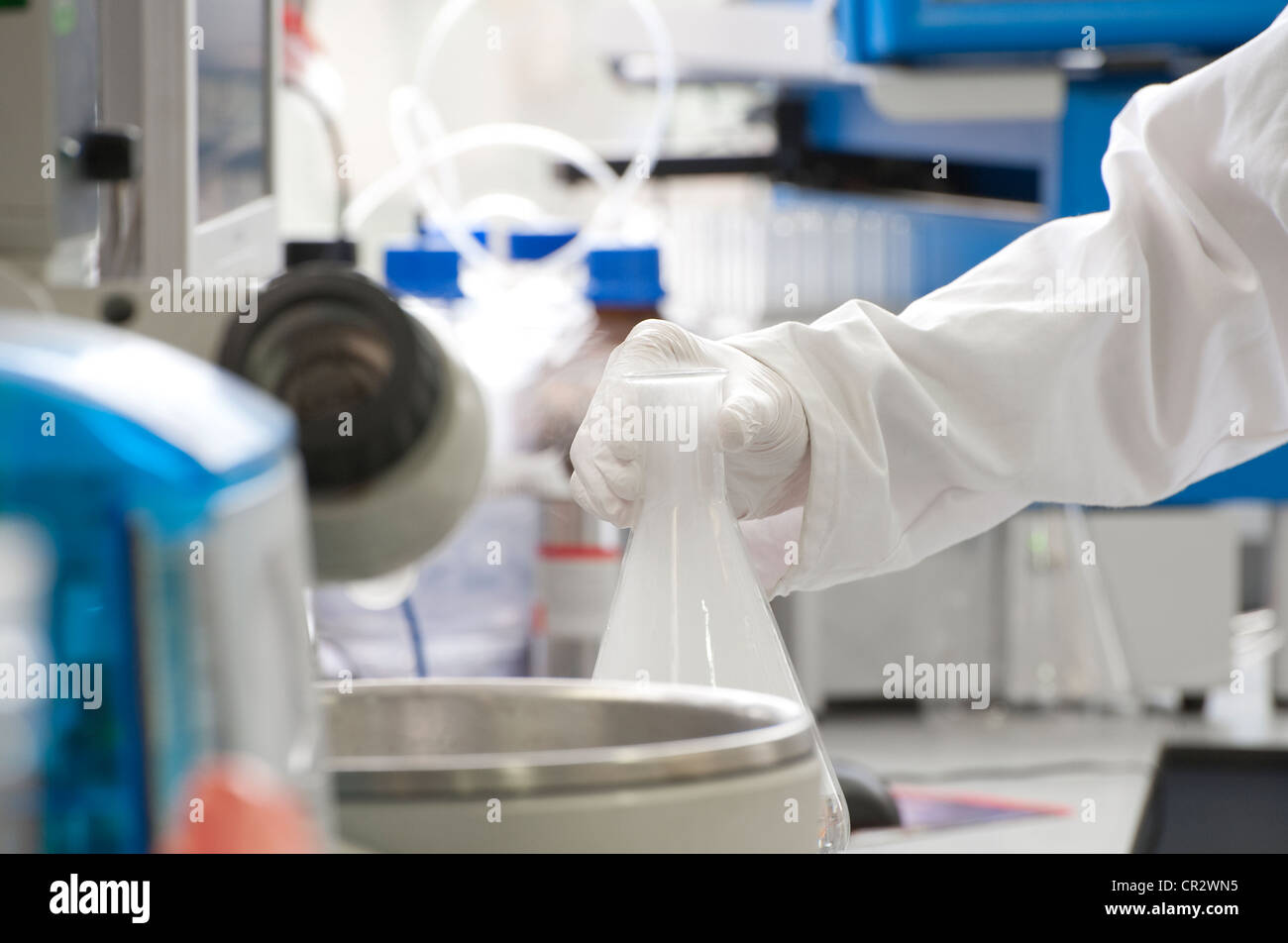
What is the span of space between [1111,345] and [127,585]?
33.5 inches

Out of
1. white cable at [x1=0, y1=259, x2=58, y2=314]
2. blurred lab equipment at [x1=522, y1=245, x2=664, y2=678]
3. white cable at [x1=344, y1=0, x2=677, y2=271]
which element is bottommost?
blurred lab equipment at [x1=522, y1=245, x2=664, y2=678]

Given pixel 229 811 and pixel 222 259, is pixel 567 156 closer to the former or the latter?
pixel 222 259

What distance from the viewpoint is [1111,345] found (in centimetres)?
102

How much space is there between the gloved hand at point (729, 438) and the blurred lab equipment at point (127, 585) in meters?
0.41

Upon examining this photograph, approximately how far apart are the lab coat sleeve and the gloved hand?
1.3 inches

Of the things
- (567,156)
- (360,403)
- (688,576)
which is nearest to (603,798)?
(360,403)

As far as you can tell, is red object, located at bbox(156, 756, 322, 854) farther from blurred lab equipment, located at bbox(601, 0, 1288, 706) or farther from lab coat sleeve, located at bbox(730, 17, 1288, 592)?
blurred lab equipment, located at bbox(601, 0, 1288, 706)

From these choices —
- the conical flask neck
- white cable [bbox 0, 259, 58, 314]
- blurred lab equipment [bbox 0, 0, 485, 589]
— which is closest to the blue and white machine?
blurred lab equipment [bbox 0, 0, 485, 589]

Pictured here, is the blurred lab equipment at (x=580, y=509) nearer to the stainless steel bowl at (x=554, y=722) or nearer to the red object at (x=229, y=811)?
the stainless steel bowl at (x=554, y=722)

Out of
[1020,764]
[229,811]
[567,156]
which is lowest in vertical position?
[1020,764]

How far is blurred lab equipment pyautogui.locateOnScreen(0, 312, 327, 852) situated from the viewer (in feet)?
0.89

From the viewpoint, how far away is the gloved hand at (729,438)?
72 centimetres
